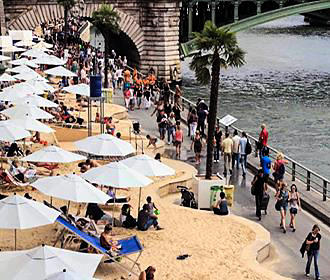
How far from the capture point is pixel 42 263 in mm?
16797

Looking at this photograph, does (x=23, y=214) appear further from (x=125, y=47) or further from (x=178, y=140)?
(x=125, y=47)

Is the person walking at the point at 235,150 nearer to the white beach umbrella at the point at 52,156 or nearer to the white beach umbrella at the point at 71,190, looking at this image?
the white beach umbrella at the point at 52,156

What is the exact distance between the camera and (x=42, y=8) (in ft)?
215

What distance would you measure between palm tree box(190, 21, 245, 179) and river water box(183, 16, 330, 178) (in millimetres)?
13306

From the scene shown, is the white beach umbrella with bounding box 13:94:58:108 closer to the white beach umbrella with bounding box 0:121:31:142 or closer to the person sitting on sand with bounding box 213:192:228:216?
the white beach umbrella with bounding box 0:121:31:142

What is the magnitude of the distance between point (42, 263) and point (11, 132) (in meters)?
11.1

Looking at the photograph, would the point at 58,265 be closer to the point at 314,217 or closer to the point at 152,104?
the point at 314,217

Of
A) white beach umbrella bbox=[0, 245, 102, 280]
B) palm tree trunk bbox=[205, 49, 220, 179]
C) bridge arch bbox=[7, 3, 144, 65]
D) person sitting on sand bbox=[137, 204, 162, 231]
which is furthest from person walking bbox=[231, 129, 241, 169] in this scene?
bridge arch bbox=[7, 3, 144, 65]

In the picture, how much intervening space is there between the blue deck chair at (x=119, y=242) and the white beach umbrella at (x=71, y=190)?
31.9 inches

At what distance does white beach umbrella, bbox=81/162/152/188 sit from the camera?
23.4 metres

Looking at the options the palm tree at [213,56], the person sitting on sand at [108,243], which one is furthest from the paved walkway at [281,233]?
the person sitting on sand at [108,243]

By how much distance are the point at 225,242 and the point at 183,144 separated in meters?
14.7

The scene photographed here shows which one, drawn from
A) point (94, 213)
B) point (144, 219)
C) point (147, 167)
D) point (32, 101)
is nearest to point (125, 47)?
point (32, 101)

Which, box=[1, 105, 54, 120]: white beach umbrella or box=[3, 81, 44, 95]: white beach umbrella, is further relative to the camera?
box=[3, 81, 44, 95]: white beach umbrella
